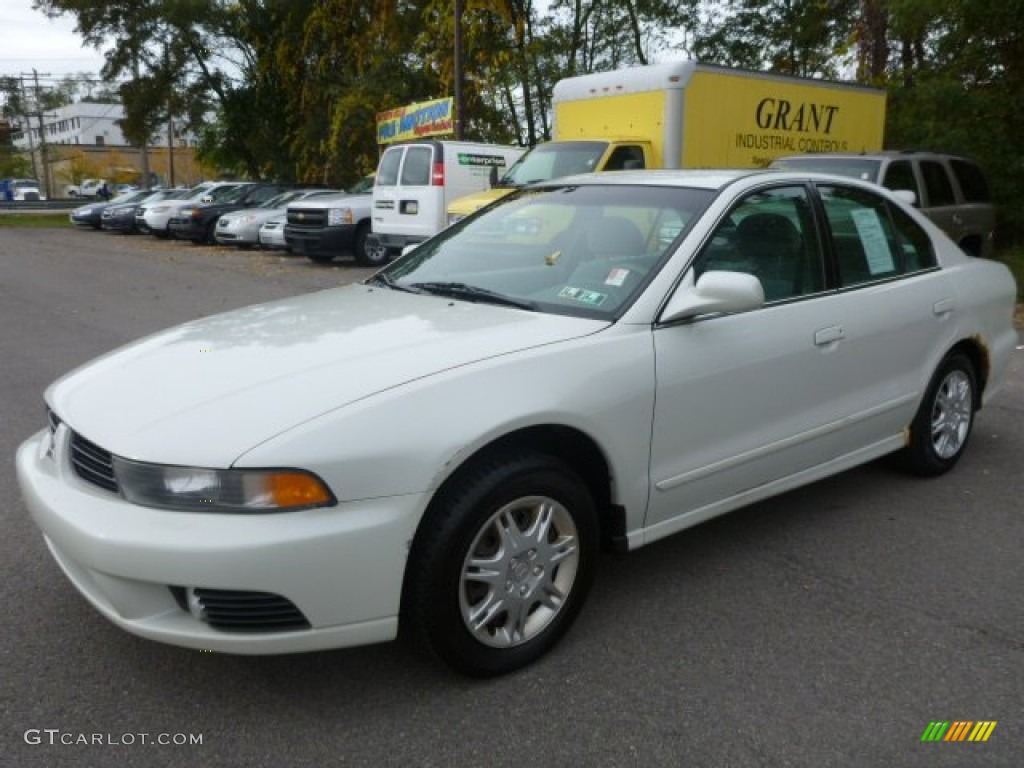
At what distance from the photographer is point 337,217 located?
1611 cm

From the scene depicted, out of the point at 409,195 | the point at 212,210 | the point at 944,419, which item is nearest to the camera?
the point at 944,419

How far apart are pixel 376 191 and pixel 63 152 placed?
89.1 m

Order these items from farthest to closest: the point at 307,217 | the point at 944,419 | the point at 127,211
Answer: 1. the point at 127,211
2. the point at 307,217
3. the point at 944,419

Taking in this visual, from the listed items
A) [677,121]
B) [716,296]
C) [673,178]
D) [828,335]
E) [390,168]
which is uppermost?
[677,121]

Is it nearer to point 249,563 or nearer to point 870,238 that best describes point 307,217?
point 870,238

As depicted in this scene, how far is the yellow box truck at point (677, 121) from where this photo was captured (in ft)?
37.1

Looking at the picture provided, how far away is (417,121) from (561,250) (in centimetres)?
2023

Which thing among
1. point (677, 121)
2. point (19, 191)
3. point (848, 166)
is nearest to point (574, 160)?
point (677, 121)

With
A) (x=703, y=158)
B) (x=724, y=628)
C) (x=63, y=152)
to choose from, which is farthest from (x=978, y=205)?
(x=63, y=152)

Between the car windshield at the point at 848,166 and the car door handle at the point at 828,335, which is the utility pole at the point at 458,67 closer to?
the car windshield at the point at 848,166

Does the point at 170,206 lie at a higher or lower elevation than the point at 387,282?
lower

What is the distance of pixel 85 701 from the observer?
264 centimetres

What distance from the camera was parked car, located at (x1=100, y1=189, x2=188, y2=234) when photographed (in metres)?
26.2

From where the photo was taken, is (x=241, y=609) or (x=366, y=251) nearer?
(x=241, y=609)
